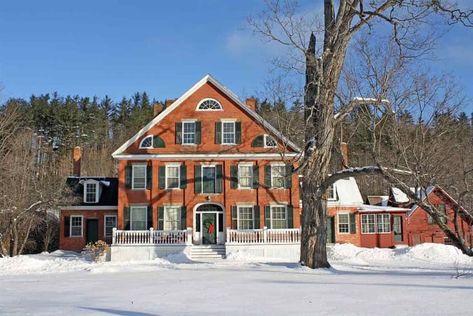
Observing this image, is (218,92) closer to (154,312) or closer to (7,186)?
(7,186)

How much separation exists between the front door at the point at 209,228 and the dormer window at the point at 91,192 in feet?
26.5

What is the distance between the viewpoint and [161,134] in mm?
29375

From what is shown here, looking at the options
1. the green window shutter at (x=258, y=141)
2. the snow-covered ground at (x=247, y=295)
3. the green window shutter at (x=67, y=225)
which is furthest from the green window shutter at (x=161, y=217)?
the snow-covered ground at (x=247, y=295)

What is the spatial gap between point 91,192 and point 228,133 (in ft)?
33.6

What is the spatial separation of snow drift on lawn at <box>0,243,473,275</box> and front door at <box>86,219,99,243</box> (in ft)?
5.76

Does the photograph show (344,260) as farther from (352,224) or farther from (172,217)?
(172,217)

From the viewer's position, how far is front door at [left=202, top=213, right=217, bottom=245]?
2881cm

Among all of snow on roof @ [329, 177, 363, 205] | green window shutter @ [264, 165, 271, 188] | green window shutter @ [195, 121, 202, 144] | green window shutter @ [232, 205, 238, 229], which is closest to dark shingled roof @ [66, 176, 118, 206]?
green window shutter @ [195, 121, 202, 144]

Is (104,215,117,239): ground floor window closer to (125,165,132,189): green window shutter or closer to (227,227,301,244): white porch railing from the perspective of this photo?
(125,165,132,189): green window shutter

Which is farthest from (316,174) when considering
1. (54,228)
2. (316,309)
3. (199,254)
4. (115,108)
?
(115,108)

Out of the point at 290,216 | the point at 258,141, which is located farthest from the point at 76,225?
the point at 290,216

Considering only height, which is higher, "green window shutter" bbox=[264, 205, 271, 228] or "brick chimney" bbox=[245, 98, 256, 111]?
"brick chimney" bbox=[245, 98, 256, 111]

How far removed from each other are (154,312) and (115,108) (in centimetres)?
6070

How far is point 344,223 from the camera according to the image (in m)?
33.1
